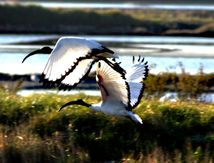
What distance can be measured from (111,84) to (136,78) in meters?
0.96

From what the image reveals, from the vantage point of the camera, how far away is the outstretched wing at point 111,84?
428 inches

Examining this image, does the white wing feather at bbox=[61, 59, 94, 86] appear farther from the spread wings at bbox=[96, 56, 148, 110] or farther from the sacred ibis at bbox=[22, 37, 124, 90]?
the spread wings at bbox=[96, 56, 148, 110]

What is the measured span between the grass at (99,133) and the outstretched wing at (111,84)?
0.73 metres

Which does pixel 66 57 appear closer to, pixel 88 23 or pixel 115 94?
pixel 115 94

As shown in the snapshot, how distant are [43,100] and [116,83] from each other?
2088mm

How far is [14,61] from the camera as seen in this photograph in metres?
26.7

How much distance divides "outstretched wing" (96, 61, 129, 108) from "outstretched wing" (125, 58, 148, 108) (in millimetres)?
388

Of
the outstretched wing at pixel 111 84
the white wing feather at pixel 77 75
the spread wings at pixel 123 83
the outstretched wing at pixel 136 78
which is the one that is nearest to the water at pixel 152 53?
the outstretched wing at pixel 136 78

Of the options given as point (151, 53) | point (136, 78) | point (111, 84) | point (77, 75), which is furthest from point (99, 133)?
point (151, 53)

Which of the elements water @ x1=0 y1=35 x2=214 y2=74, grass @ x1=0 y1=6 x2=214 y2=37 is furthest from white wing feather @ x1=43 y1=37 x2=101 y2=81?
grass @ x1=0 y1=6 x2=214 y2=37

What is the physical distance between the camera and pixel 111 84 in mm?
11039

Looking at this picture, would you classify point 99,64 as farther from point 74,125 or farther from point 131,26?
point 131,26

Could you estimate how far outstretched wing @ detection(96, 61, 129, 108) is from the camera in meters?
10.9

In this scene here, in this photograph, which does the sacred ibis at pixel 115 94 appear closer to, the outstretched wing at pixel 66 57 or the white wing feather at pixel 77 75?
the white wing feather at pixel 77 75
